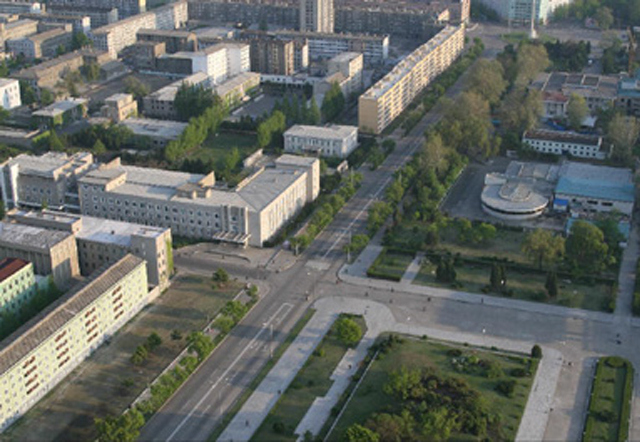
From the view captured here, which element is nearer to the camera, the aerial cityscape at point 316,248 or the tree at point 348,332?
the aerial cityscape at point 316,248

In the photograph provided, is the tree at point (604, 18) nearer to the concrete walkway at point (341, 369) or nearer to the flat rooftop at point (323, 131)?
the flat rooftop at point (323, 131)

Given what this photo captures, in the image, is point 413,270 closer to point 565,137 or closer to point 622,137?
point 565,137

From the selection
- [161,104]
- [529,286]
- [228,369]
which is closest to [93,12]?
[161,104]

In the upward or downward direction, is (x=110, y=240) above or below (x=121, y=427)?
above

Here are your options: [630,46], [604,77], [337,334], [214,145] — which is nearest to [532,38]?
[630,46]

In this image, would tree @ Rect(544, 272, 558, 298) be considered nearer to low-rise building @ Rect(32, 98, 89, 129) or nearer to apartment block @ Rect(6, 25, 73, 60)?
low-rise building @ Rect(32, 98, 89, 129)

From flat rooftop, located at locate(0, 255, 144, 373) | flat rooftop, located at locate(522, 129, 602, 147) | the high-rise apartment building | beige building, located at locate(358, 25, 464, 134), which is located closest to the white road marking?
flat rooftop, located at locate(0, 255, 144, 373)

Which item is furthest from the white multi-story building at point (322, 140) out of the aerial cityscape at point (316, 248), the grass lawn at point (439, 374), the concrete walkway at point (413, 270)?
the grass lawn at point (439, 374)
